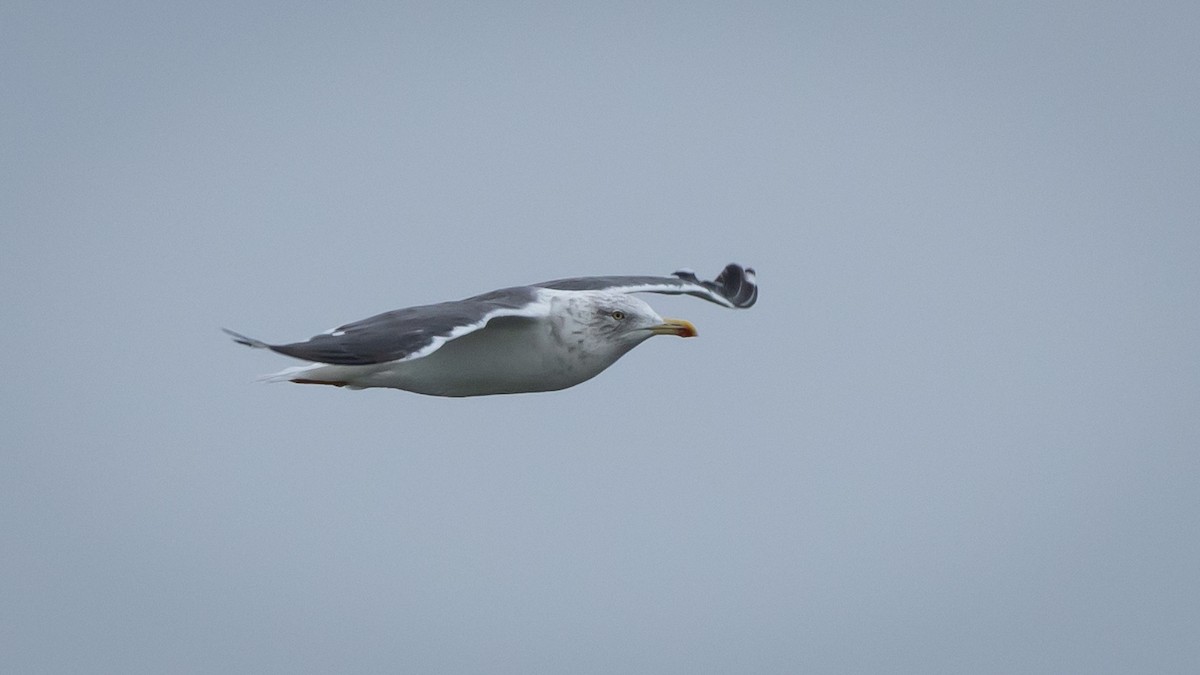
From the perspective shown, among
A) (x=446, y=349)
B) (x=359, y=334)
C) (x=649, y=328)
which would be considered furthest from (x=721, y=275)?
(x=359, y=334)

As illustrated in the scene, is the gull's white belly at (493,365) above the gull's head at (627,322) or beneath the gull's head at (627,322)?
beneath

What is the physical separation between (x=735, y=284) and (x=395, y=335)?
5282 mm

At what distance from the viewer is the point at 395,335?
35.3 feet

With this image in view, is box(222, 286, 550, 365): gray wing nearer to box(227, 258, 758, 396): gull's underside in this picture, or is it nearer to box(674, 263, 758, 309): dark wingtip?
box(227, 258, 758, 396): gull's underside

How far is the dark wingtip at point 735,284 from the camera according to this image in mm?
14984

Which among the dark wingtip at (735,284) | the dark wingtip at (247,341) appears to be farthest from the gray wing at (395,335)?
the dark wingtip at (735,284)

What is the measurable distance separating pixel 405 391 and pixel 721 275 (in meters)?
4.31

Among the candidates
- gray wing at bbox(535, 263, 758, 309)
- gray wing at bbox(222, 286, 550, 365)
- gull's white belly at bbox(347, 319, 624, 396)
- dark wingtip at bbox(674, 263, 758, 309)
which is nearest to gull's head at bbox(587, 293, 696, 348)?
gull's white belly at bbox(347, 319, 624, 396)

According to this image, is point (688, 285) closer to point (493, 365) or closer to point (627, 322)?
point (627, 322)

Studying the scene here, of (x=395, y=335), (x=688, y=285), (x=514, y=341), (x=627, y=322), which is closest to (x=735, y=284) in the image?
(x=688, y=285)

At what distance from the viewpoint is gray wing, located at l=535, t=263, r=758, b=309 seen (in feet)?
44.5

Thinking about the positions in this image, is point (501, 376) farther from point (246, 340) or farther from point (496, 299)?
point (246, 340)

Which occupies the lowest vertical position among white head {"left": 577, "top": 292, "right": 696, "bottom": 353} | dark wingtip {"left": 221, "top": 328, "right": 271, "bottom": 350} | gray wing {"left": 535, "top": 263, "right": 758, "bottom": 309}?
dark wingtip {"left": 221, "top": 328, "right": 271, "bottom": 350}

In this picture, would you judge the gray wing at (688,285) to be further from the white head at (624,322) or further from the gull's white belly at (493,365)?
the gull's white belly at (493,365)
